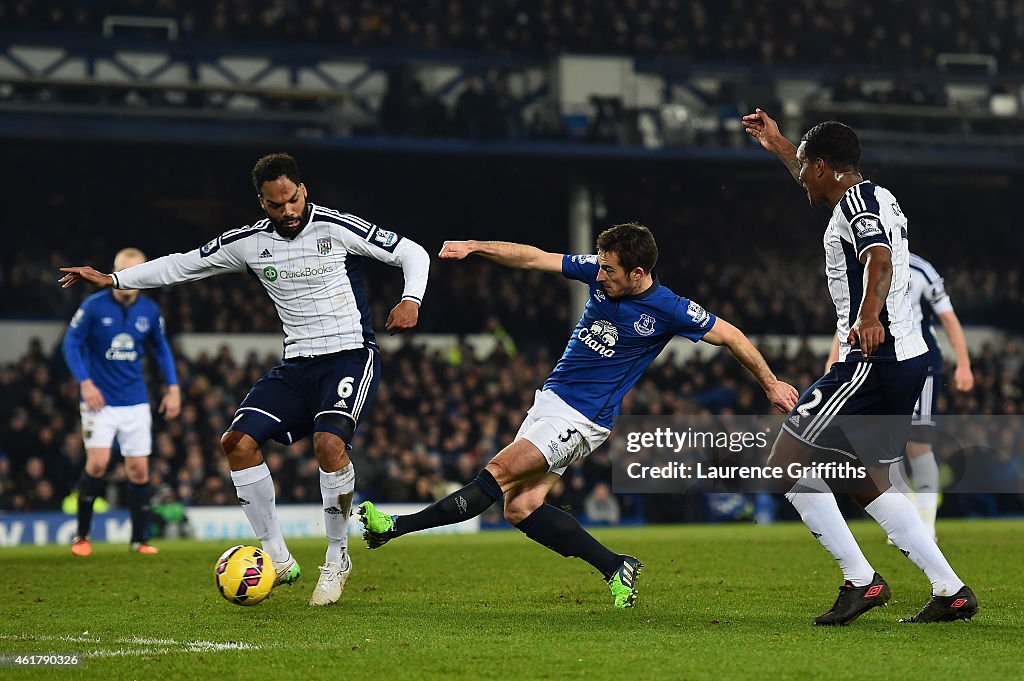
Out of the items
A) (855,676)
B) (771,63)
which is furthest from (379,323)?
(855,676)

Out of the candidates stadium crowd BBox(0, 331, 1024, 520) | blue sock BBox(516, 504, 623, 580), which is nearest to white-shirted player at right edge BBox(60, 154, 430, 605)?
blue sock BBox(516, 504, 623, 580)

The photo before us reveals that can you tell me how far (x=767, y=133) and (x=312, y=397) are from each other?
10.7 ft

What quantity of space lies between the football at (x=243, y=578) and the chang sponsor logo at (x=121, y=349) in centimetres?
511

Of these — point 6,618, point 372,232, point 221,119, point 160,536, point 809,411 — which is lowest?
point 160,536

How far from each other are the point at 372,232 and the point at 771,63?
22.7 m

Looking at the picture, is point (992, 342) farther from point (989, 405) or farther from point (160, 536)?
point (160, 536)

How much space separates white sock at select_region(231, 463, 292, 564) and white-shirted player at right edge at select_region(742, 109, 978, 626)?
3.15m

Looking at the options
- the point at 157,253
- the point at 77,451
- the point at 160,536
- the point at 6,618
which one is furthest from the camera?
the point at 157,253

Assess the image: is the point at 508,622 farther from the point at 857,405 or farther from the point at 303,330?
the point at 303,330

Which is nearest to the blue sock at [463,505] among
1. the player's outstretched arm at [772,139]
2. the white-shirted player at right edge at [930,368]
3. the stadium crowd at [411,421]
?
the player's outstretched arm at [772,139]

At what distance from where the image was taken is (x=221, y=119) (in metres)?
25.5

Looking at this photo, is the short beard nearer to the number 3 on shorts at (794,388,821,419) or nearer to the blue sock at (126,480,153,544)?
the number 3 on shorts at (794,388,821,419)

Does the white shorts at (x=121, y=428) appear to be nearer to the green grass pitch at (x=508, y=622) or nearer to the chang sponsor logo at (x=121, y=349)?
the chang sponsor logo at (x=121, y=349)

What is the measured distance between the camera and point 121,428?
40.7 feet
